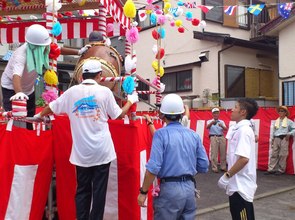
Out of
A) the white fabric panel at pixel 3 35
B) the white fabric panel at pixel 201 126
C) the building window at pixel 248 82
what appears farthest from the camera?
the building window at pixel 248 82

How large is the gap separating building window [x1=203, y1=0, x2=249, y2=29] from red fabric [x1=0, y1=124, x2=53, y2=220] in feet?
47.8

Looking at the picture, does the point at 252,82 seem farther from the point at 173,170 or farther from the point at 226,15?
the point at 173,170

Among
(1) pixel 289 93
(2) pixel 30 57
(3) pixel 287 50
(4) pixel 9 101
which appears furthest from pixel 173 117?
(3) pixel 287 50

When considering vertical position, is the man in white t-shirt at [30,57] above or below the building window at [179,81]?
below

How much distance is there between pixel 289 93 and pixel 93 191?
41.9 feet

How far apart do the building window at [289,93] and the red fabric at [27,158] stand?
1261 cm

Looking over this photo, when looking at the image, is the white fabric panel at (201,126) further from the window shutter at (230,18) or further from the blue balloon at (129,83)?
the blue balloon at (129,83)

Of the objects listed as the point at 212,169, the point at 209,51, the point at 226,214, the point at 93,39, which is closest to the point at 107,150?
the point at 93,39

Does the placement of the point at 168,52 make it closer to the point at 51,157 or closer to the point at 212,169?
the point at 212,169

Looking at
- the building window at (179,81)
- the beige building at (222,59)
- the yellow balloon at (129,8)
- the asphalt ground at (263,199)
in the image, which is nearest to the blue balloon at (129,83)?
the yellow balloon at (129,8)

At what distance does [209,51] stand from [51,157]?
13903mm

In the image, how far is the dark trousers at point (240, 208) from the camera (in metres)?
4.29

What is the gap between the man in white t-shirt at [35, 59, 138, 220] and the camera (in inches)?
152

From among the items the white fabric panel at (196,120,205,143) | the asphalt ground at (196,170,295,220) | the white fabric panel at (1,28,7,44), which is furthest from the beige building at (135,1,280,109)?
the white fabric panel at (1,28,7,44)
